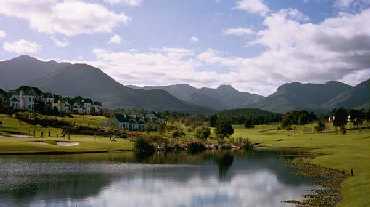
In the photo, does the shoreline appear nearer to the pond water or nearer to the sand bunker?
the pond water

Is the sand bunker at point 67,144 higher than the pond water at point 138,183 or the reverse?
higher

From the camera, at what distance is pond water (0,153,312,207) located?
2800 inches

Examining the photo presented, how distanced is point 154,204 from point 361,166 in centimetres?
5674

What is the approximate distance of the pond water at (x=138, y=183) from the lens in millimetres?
71125

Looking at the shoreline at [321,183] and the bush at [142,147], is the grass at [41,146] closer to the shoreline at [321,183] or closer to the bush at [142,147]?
the bush at [142,147]

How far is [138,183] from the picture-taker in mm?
90250

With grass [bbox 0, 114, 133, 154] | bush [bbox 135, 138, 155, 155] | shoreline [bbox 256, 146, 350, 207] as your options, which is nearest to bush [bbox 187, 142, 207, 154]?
bush [bbox 135, 138, 155, 155]

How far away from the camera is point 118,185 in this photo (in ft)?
285

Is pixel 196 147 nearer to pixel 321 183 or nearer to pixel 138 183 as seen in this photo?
pixel 138 183

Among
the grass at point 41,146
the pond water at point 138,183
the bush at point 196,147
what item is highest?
the grass at point 41,146

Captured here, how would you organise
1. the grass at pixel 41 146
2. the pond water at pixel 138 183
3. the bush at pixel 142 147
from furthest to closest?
1. the bush at pixel 142 147
2. the grass at pixel 41 146
3. the pond water at pixel 138 183

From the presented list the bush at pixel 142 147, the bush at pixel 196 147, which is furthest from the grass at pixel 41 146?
the bush at pixel 196 147

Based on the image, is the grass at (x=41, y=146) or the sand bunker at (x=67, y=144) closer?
the grass at (x=41, y=146)

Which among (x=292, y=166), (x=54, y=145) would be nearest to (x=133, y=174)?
(x=292, y=166)
